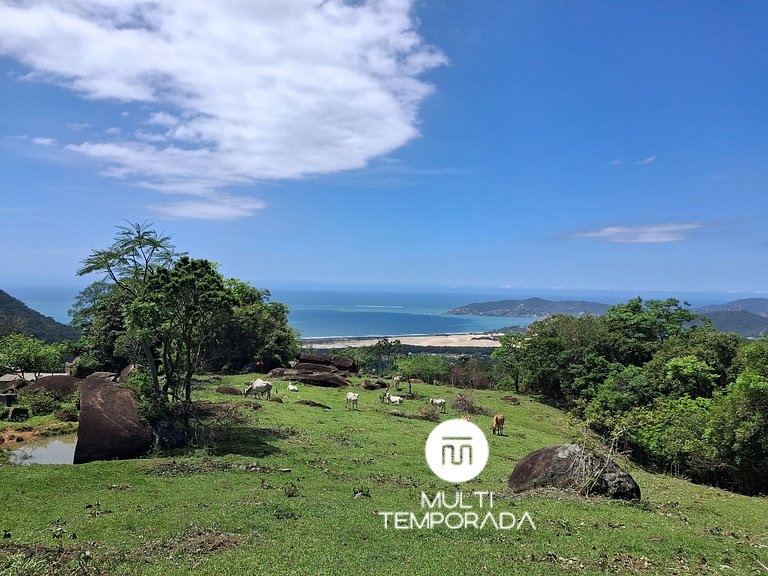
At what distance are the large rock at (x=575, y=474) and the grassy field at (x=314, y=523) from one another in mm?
556

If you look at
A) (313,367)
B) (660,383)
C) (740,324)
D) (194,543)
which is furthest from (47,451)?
(740,324)

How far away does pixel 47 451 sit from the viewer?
1762 cm

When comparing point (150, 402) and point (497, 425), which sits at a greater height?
point (150, 402)

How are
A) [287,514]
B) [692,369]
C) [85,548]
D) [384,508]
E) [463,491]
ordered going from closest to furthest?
[85,548] → [287,514] → [384,508] → [463,491] → [692,369]

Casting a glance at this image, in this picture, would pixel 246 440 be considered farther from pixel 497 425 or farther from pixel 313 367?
pixel 313 367

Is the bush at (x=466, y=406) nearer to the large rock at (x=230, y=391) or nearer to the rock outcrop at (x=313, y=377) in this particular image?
the rock outcrop at (x=313, y=377)

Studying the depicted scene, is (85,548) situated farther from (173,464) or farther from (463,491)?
(463,491)

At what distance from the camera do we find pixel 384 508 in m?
12.1

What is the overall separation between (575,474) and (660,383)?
22.8 metres

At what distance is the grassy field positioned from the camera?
8.62 meters

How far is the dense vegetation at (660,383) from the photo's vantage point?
19.5 meters

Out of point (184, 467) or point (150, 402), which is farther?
point (150, 402)

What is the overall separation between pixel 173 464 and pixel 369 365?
174 feet

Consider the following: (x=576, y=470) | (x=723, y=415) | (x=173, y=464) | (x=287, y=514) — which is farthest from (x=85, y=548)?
(x=723, y=415)
